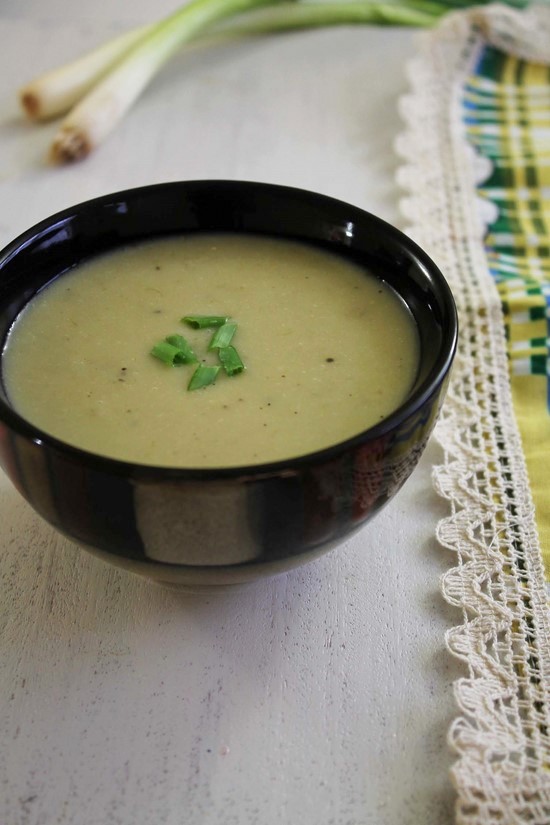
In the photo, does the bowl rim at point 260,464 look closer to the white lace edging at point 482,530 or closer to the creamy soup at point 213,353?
the creamy soup at point 213,353

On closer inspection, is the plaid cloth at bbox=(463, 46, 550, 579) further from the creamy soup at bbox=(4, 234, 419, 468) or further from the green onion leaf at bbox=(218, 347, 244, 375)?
the green onion leaf at bbox=(218, 347, 244, 375)

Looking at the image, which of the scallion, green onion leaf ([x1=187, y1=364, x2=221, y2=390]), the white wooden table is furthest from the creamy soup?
the scallion

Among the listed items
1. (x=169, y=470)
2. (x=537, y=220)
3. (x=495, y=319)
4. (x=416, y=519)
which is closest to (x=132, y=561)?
(x=169, y=470)

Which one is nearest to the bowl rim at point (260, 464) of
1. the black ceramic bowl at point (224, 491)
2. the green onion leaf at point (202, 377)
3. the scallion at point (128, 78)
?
the black ceramic bowl at point (224, 491)

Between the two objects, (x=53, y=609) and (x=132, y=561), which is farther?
(x=53, y=609)

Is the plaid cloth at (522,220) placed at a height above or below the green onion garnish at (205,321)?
below

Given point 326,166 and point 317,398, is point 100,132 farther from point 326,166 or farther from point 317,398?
point 317,398
